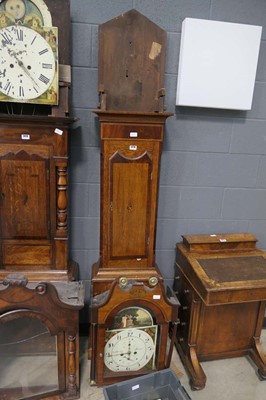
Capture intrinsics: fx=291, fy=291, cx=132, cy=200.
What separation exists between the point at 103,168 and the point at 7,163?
477 mm

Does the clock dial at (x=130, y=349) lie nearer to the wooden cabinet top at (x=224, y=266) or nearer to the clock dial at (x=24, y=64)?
the wooden cabinet top at (x=224, y=266)

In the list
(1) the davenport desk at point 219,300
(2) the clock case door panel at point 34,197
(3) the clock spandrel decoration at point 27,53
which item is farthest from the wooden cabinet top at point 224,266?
(3) the clock spandrel decoration at point 27,53

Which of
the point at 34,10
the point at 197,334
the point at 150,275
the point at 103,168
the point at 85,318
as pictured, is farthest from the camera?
the point at 85,318

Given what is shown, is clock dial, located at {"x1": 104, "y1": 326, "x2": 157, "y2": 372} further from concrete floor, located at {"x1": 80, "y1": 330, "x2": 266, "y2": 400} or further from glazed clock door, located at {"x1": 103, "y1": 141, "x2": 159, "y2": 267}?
glazed clock door, located at {"x1": 103, "y1": 141, "x2": 159, "y2": 267}

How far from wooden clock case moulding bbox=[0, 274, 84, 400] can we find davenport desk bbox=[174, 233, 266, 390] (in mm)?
675

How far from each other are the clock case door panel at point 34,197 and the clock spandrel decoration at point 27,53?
15 centimetres

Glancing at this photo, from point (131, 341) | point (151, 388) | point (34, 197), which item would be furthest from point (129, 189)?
point (151, 388)

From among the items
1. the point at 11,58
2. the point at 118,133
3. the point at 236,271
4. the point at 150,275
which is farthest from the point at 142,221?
the point at 11,58

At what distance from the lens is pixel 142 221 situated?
1607mm

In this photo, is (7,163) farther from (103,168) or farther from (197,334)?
(197,334)

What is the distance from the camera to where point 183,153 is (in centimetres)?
187

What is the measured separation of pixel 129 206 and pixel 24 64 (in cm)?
87

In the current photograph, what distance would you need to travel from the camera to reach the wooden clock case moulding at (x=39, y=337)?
138 cm

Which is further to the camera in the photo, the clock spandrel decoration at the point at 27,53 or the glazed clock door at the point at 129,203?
the glazed clock door at the point at 129,203
